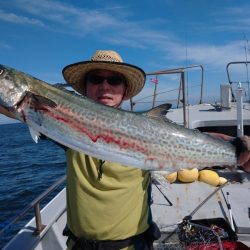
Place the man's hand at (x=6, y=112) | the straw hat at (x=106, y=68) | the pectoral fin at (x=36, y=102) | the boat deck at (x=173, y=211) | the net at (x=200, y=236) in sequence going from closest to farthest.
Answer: the pectoral fin at (x=36, y=102) < the man's hand at (x=6, y=112) < the straw hat at (x=106, y=68) < the net at (x=200, y=236) < the boat deck at (x=173, y=211)

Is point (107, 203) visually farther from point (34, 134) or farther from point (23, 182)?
point (23, 182)

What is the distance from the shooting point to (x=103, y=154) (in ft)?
8.98

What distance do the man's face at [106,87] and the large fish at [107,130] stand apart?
27cm

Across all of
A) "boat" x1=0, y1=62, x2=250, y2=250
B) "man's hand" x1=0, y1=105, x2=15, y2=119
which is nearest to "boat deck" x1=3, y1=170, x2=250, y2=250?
"boat" x1=0, y1=62, x2=250, y2=250

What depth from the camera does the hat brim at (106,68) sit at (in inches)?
127

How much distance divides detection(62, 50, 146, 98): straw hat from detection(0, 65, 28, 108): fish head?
709 millimetres

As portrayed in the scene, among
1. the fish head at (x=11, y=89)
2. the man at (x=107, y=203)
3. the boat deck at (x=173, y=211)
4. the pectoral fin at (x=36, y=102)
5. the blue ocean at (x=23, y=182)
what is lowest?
the blue ocean at (x=23, y=182)

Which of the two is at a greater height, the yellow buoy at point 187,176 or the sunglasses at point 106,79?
the sunglasses at point 106,79

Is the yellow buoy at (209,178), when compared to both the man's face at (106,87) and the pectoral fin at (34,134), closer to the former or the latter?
the man's face at (106,87)

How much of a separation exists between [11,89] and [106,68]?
915mm

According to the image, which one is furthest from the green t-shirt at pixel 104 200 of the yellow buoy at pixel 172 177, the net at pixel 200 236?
the yellow buoy at pixel 172 177

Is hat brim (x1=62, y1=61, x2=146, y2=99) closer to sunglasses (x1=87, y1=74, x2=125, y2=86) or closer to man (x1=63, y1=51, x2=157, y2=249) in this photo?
sunglasses (x1=87, y1=74, x2=125, y2=86)

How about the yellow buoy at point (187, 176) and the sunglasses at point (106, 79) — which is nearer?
the sunglasses at point (106, 79)

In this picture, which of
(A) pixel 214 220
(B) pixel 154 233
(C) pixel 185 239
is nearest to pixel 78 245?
(B) pixel 154 233
